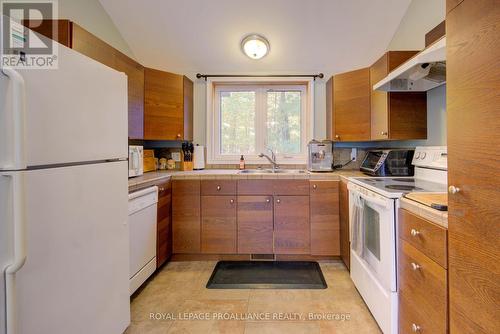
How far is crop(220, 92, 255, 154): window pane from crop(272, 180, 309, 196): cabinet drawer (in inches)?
31.4

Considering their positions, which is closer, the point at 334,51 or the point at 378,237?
the point at 378,237

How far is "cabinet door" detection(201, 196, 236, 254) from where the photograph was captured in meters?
2.44

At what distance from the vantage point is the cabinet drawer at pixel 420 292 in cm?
100

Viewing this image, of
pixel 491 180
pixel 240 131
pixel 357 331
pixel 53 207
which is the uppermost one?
pixel 240 131

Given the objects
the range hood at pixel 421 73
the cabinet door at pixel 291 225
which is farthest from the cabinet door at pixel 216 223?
the range hood at pixel 421 73

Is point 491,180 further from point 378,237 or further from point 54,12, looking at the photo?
point 54,12

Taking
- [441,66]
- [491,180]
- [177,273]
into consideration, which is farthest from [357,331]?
[441,66]

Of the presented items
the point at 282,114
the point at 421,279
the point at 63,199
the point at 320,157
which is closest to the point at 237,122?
the point at 282,114

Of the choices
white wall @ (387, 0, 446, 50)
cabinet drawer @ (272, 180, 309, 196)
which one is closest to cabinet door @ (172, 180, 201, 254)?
cabinet drawer @ (272, 180, 309, 196)

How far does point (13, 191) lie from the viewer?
0.78 meters

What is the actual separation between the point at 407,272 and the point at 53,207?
160cm

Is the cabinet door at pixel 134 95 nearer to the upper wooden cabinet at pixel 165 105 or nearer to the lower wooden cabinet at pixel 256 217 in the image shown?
the upper wooden cabinet at pixel 165 105

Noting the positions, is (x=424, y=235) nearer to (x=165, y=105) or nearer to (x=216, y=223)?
(x=216, y=223)

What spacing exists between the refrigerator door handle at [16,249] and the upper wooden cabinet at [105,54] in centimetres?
120
